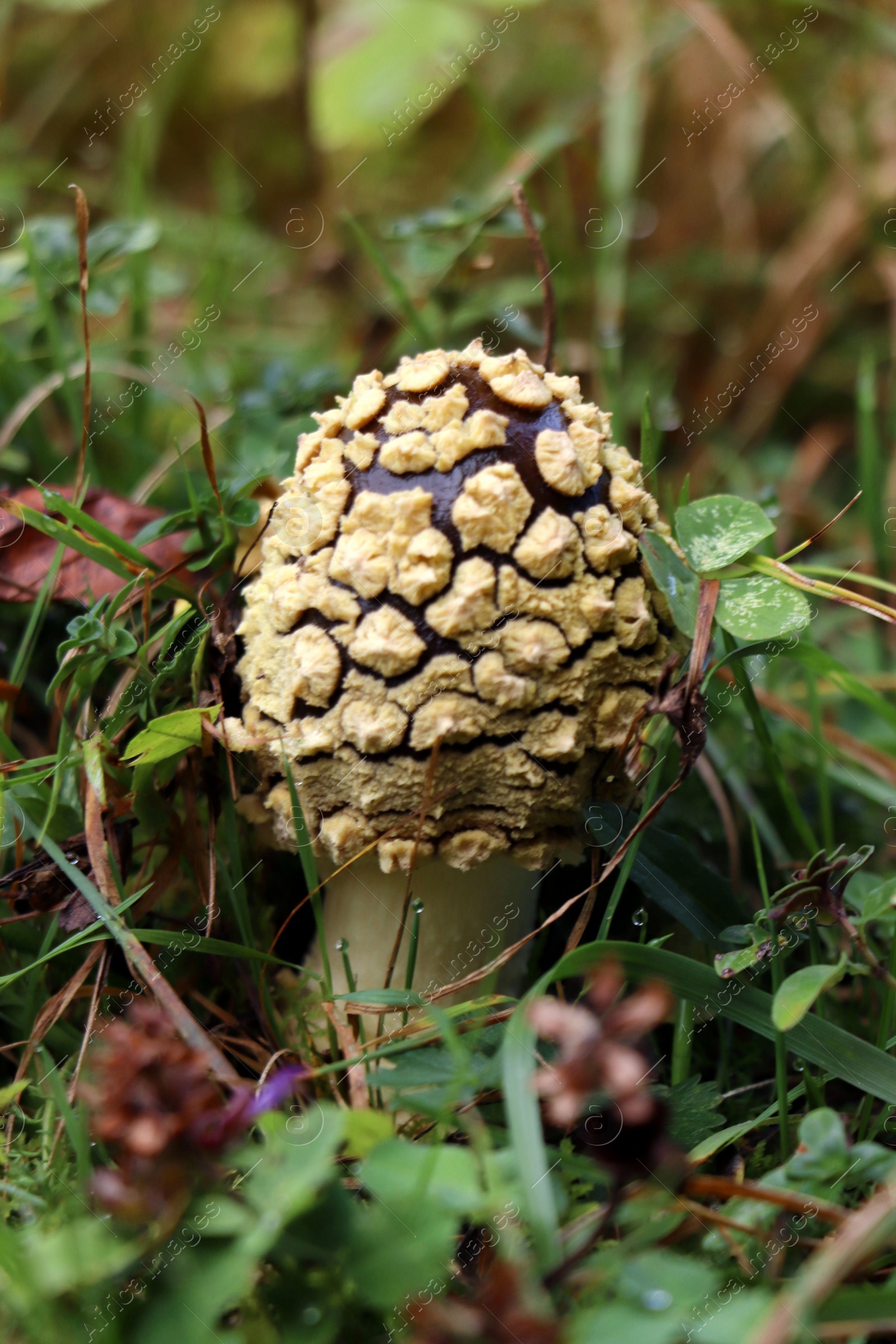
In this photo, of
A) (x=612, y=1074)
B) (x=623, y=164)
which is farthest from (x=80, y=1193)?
(x=623, y=164)

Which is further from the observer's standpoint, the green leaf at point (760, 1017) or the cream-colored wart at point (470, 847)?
the cream-colored wart at point (470, 847)

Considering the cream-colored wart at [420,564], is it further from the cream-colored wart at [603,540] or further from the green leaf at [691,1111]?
the green leaf at [691,1111]

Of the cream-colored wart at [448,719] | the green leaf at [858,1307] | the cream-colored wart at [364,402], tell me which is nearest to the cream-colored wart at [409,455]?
the cream-colored wart at [364,402]

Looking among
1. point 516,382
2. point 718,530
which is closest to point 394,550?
point 516,382

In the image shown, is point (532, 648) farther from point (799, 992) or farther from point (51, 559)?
point (51, 559)


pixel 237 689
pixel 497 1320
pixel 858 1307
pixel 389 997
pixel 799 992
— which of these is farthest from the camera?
pixel 237 689
